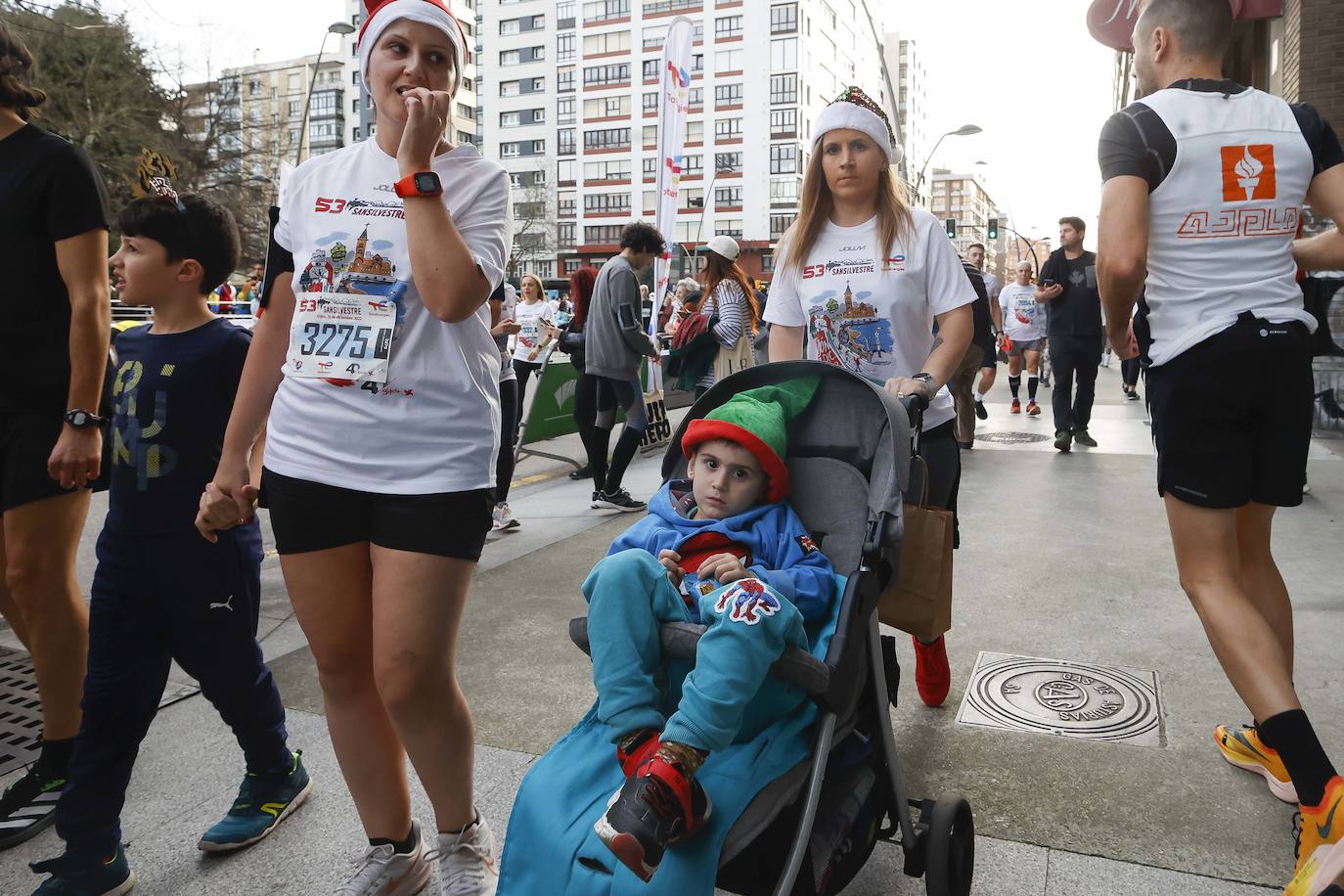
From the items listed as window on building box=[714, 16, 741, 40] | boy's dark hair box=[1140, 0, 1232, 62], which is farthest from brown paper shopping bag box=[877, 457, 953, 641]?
window on building box=[714, 16, 741, 40]

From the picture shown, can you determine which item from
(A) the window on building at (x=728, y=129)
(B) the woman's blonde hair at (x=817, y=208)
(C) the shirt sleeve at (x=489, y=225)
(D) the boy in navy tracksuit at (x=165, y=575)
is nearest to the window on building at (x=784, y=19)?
(A) the window on building at (x=728, y=129)

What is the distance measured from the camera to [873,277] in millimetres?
3180

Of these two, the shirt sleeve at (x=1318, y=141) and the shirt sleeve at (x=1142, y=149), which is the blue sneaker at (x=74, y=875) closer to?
the shirt sleeve at (x=1142, y=149)

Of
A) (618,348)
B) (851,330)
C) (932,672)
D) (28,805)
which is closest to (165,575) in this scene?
(28,805)

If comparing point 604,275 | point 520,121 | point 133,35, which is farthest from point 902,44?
point 604,275

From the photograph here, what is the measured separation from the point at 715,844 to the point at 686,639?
0.41 m

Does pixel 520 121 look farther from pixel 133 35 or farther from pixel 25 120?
pixel 25 120

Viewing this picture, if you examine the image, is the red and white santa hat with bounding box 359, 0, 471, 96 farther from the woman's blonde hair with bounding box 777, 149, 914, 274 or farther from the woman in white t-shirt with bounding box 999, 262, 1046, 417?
the woman in white t-shirt with bounding box 999, 262, 1046, 417

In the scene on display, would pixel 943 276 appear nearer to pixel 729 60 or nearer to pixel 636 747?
pixel 636 747

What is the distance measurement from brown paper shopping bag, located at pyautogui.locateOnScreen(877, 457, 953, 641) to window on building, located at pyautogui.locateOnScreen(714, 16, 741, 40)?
7789 cm

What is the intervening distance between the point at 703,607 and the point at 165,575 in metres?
1.51

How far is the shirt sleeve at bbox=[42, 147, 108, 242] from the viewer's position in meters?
2.81

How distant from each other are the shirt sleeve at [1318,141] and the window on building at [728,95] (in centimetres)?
7502

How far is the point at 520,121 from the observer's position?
8350 centimetres
